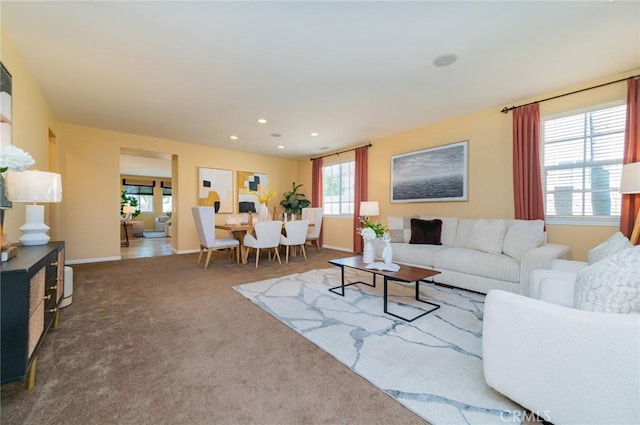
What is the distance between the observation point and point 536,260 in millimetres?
2604

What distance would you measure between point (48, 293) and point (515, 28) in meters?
4.19

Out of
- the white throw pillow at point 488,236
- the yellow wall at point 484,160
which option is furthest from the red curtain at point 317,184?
the white throw pillow at point 488,236

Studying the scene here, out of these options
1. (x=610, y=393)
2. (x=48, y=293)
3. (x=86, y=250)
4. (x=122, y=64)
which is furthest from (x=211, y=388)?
(x=86, y=250)

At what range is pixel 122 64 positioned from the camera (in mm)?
2697

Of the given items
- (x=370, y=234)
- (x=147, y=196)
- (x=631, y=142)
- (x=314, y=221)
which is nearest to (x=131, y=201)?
(x=147, y=196)

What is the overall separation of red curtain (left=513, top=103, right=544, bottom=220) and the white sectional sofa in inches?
11.7

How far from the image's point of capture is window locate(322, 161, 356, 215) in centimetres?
629

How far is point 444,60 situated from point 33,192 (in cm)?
380

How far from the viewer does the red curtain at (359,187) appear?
5.73 metres

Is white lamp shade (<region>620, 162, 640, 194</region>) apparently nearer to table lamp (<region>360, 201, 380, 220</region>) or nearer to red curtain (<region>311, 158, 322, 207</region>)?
table lamp (<region>360, 201, 380, 220</region>)

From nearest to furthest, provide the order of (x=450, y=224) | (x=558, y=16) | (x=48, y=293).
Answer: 1. (x=48, y=293)
2. (x=558, y=16)
3. (x=450, y=224)

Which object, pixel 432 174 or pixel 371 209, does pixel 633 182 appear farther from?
pixel 371 209

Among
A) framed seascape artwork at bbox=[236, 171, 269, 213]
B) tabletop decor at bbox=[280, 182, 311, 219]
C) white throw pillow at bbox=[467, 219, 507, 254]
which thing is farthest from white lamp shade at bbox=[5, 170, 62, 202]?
tabletop decor at bbox=[280, 182, 311, 219]

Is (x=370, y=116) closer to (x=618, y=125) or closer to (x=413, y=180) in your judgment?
(x=413, y=180)
